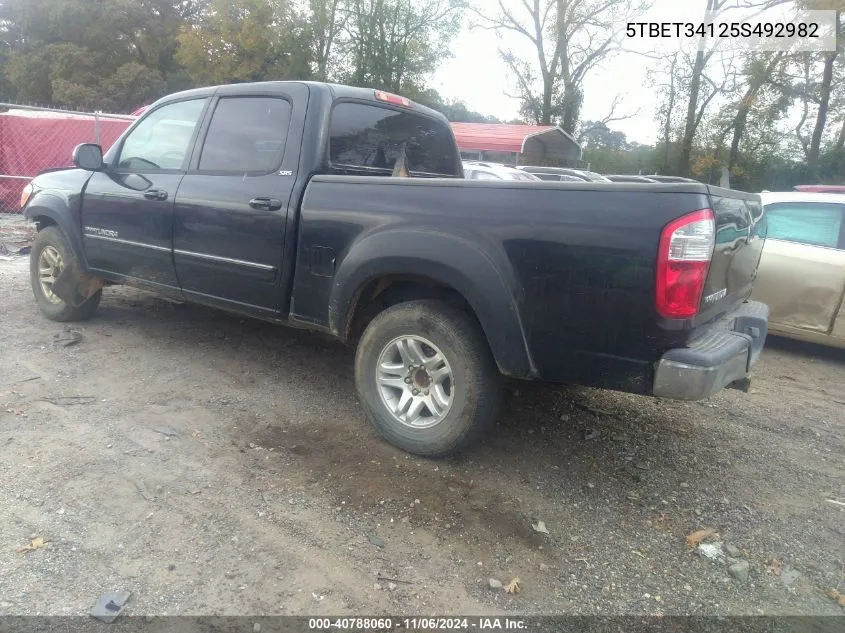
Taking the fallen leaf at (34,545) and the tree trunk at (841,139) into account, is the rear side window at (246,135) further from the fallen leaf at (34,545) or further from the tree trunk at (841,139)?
the tree trunk at (841,139)

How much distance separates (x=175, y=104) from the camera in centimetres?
454

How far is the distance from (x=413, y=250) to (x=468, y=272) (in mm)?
324

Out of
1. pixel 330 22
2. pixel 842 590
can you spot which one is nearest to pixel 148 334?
pixel 842 590

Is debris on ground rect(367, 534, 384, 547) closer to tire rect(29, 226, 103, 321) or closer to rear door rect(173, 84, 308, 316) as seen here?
rear door rect(173, 84, 308, 316)

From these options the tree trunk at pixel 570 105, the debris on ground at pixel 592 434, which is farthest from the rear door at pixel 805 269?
the tree trunk at pixel 570 105

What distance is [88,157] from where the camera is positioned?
15.3ft

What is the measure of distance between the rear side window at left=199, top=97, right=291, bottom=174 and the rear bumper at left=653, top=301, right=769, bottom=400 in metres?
2.53

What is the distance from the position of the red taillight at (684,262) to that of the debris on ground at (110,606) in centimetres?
233

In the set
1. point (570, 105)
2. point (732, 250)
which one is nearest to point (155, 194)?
point (732, 250)

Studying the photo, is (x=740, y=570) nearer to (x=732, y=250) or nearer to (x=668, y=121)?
(x=732, y=250)

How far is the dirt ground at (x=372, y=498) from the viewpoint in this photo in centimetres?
238

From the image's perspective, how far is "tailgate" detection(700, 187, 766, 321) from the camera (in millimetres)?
2686

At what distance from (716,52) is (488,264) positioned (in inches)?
1118

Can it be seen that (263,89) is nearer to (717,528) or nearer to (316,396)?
(316,396)
